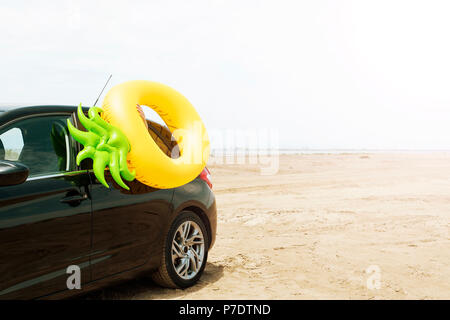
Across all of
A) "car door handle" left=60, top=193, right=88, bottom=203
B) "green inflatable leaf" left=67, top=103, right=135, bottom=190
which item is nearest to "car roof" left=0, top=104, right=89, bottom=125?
"green inflatable leaf" left=67, top=103, right=135, bottom=190

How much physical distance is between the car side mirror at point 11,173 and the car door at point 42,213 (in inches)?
4.9

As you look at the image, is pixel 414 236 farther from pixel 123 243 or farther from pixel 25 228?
pixel 25 228

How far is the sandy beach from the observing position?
539 centimetres

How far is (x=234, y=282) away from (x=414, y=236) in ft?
12.8

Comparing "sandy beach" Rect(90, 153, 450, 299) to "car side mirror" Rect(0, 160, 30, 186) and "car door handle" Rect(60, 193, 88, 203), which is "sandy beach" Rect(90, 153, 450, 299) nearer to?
"car door handle" Rect(60, 193, 88, 203)

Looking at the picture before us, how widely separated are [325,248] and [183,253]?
9.31 feet

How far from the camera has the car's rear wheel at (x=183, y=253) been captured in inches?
203

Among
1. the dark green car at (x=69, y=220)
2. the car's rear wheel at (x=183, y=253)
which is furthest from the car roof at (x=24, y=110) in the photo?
Result: the car's rear wheel at (x=183, y=253)

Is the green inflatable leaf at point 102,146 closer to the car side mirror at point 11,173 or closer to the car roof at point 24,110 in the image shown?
the car roof at point 24,110

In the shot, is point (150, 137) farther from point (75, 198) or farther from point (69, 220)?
point (69, 220)

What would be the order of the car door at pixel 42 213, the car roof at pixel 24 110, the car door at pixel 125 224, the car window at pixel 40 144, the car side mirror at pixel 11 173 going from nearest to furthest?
the car side mirror at pixel 11 173 < the car door at pixel 42 213 < the car roof at pixel 24 110 < the car window at pixel 40 144 < the car door at pixel 125 224

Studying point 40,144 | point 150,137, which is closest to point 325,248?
point 150,137

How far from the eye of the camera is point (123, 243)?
4.62 m

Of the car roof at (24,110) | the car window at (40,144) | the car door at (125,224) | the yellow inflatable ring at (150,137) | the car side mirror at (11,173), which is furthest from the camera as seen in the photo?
the yellow inflatable ring at (150,137)
